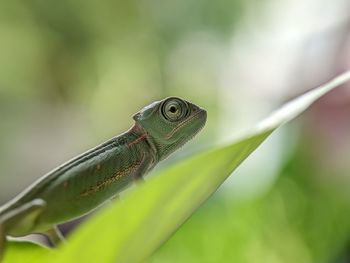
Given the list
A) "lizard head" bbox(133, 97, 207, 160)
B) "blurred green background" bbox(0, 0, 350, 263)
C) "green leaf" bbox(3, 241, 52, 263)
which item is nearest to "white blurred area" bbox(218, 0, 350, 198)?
"blurred green background" bbox(0, 0, 350, 263)

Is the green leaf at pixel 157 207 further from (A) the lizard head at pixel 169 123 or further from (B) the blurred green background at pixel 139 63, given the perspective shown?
(B) the blurred green background at pixel 139 63

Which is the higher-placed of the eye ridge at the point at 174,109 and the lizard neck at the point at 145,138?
the eye ridge at the point at 174,109

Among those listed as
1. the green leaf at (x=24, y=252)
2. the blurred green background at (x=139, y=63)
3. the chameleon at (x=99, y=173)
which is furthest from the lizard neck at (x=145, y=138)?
the blurred green background at (x=139, y=63)

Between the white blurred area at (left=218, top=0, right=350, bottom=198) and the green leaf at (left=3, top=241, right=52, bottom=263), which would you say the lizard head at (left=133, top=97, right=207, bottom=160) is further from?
the white blurred area at (left=218, top=0, right=350, bottom=198)

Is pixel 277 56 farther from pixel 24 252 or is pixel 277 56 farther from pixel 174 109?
pixel 24 252

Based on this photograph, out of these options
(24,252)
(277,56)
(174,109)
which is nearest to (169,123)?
(174,109)

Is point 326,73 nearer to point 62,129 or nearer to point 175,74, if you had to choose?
point 175,74

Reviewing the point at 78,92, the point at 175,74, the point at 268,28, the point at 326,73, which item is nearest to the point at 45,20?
the point at 78,92
